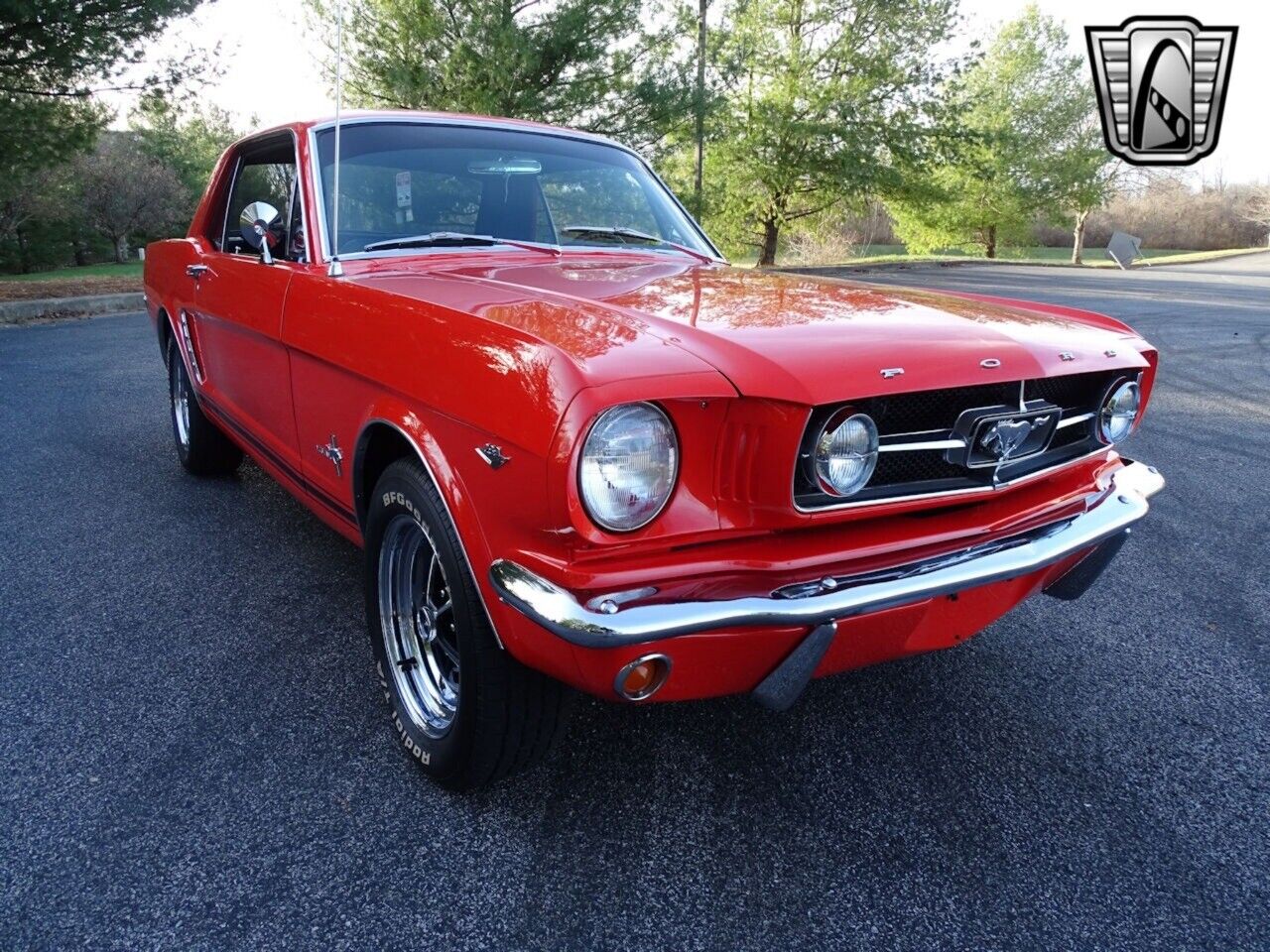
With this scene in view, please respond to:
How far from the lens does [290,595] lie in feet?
10.0

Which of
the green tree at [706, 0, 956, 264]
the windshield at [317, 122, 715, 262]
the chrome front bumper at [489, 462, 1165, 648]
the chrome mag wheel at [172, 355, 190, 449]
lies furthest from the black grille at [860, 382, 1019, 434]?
the green tree at [706, 0, 956, 264]

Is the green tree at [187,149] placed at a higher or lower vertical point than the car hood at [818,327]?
higher

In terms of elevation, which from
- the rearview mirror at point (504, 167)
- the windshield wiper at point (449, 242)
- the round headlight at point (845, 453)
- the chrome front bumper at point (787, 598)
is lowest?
the chrome front bumper at point (787, 598)

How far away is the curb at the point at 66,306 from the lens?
10711 millimetres

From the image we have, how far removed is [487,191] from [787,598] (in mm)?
1975

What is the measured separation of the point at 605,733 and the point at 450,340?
1072 mm

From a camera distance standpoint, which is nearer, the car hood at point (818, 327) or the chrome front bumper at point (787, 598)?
the chrome front bumper at point (787, 598)

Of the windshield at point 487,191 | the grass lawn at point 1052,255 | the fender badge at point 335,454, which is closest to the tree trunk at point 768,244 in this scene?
the grass lawn at point 1052,255

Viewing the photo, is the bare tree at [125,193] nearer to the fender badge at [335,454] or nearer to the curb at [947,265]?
the curb at [947,265]

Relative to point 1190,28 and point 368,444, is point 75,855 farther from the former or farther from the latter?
point 1190,28

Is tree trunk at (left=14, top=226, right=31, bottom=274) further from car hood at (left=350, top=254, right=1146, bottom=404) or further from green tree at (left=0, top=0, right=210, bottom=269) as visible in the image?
car hood at (left=350, top=254, right=1146, bottom=404)

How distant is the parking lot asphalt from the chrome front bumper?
581mm

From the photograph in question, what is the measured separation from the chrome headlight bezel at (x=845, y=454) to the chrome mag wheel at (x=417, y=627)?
959 mm

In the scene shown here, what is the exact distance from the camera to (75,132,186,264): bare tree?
2433cm
